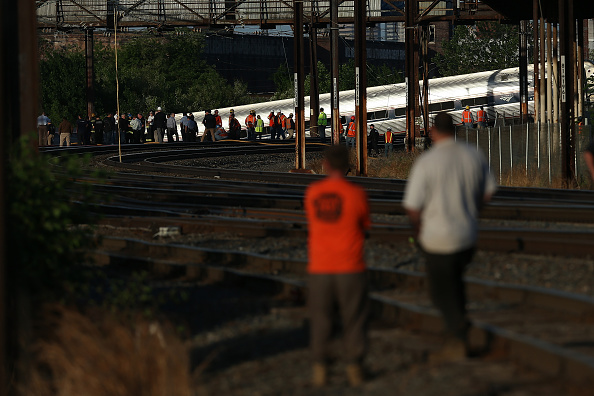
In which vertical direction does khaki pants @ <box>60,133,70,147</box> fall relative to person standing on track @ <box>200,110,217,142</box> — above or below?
below

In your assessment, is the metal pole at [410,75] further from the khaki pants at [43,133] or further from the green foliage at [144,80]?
the green foliage at [144,80]

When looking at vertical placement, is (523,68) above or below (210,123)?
above

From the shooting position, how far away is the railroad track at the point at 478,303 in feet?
21.4

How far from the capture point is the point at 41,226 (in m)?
7.93

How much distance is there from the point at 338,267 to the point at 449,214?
87cm

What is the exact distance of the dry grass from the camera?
6.01 m

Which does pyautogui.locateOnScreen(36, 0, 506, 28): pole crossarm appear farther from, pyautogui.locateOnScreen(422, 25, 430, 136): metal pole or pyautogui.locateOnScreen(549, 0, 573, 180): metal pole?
pyautogui.locateOnScreen(549, 0, 573, 180): metal pole

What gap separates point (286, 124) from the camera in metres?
55.3

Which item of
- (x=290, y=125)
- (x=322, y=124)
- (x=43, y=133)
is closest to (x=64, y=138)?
(x=43, y=133)

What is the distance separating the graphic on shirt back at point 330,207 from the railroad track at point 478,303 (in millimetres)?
1704

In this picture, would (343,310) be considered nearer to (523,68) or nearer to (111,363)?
(111,363)

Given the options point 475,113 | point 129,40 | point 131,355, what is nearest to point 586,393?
point 131,355

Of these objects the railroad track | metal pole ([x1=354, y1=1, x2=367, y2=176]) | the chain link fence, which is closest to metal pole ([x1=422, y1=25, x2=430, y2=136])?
the chain link fence

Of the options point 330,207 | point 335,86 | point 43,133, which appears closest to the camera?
point 330,207
